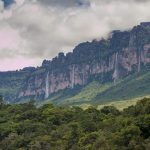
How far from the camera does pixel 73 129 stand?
120 m

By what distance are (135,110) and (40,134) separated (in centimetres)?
2456

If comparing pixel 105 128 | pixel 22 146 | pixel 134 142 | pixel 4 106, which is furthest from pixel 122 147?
pixel 4 106

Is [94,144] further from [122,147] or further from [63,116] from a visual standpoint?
[63,116]

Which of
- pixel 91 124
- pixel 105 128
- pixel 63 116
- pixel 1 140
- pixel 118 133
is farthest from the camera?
pixel 63 116

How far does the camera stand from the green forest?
98312mm

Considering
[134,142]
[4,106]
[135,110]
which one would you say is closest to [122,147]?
[134,142]

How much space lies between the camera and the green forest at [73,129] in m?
98.3

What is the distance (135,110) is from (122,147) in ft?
81.3

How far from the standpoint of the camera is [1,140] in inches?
5261

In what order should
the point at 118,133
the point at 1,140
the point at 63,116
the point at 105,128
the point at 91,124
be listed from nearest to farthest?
the point at 118,133 → the point at 105,128 → the point at 91,124 → the point at 1,140 → the point at 63,116

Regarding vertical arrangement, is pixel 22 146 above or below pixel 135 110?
below

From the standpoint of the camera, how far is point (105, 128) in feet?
367

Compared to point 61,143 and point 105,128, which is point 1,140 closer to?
point 61,143

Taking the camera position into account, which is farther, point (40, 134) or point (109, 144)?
point (40, 134)
